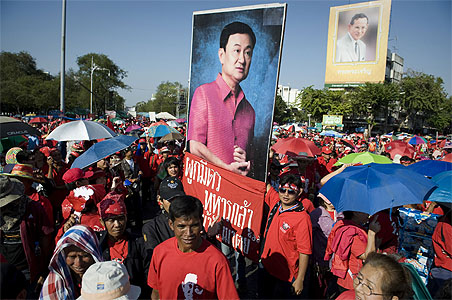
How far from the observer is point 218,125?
3.47 metres

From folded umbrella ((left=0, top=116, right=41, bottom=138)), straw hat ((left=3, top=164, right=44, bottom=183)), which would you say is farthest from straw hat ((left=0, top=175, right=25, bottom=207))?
folded umbrella ((left=0, top=116, right=41, bottom=138))

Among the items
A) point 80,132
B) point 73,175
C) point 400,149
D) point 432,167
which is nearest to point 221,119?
point 73,175

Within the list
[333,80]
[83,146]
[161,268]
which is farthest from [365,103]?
[161,268]

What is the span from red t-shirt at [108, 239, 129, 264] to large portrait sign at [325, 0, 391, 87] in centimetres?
6151

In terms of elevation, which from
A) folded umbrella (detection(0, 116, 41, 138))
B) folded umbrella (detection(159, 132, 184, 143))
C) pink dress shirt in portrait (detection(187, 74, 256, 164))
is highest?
pink dress shirt in portrait (detection(187, 74, 256, 164))

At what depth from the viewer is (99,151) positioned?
16.0 ft

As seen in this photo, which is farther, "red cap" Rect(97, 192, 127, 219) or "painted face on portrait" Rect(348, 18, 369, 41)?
"painted face on portrait" Rect(348, 18, 369, 41)

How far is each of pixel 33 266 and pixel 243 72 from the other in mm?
2881

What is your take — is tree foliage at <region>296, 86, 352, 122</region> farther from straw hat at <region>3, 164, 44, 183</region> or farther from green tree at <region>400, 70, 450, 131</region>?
straw hat at <region>3, 164, 44, 183</region>

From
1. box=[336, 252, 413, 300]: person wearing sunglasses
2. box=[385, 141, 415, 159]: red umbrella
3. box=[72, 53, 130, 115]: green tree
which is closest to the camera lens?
box=[336, 252, 413, 300]: person wearing sunglasses

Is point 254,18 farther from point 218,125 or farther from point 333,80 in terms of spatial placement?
point 333,80

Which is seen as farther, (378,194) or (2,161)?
(2,161)

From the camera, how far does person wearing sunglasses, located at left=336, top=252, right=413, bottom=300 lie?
174 centimetres

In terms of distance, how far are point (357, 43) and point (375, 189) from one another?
6331 cm
